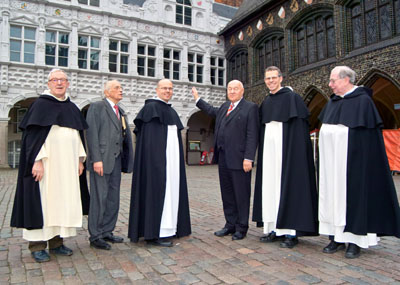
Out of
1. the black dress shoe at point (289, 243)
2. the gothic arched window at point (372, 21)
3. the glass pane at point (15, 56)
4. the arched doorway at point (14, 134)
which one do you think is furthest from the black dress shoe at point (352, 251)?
the arched doorway at point (14, 134)

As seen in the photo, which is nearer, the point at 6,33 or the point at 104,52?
the point at 6,33

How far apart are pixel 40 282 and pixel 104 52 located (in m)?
18.8

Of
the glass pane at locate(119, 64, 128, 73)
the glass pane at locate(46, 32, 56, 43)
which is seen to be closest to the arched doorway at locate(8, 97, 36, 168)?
the glass pane at locate(46, 32, 56, 43)

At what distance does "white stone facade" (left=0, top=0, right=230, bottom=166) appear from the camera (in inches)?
717

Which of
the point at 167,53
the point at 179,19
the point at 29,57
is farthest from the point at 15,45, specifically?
the point at 179,19

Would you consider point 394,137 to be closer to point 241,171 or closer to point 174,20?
point 241,171

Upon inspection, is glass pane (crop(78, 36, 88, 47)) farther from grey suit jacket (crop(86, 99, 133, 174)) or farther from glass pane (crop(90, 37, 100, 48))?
grey suit jacket (crop(86, 99, 133, 174))

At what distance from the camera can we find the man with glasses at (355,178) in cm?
374

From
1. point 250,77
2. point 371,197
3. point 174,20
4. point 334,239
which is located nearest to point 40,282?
point 334,239

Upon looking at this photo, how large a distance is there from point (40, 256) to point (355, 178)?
342 centimetres

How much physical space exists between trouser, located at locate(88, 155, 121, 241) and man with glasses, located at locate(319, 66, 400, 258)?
2472 millimetres

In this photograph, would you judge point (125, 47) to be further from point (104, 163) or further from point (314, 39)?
point (104, 163)

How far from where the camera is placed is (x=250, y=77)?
71.6ft

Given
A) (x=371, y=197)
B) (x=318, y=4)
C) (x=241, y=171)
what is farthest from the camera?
(x=318, y=4)
